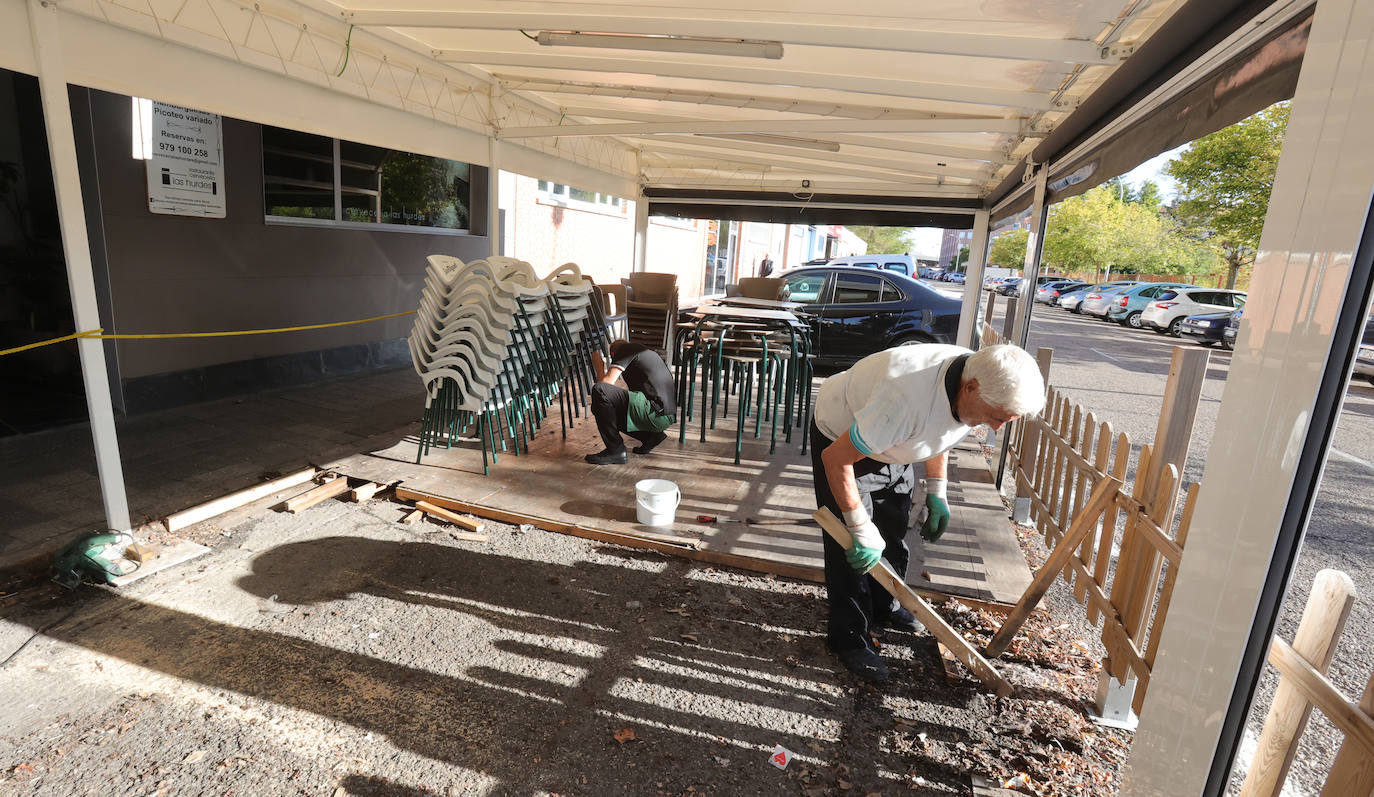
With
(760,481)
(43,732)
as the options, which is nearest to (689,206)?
(760,481)

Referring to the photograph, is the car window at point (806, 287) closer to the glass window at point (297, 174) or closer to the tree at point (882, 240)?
the glass window at point (297, 174)

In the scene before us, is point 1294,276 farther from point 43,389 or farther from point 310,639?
point 43,389

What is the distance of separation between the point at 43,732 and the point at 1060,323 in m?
26.8

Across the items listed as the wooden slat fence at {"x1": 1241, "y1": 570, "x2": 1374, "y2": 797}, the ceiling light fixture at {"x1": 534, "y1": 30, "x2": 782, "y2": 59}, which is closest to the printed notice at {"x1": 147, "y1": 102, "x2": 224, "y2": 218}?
the ceiling light fixture at {"x1": 534, "y1": 30, "x2": 782, "y2": 59}

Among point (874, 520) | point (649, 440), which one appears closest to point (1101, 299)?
point (649, 440)

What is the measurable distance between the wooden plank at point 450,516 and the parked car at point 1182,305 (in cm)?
2096

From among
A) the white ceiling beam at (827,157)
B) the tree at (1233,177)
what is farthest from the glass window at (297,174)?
the tree at (1233,177)

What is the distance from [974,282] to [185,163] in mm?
9001

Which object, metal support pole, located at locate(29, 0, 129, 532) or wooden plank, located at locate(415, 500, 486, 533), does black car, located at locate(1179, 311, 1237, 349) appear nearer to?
wooden plank, located at locate(415, 500, 486, 533)

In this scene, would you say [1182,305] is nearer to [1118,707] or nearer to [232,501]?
[1118,707]

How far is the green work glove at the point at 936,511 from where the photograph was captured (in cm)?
309

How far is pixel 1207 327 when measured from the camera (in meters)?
18.2

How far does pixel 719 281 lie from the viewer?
2508cm

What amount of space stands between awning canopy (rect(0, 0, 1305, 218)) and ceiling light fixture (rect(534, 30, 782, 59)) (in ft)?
0.04
